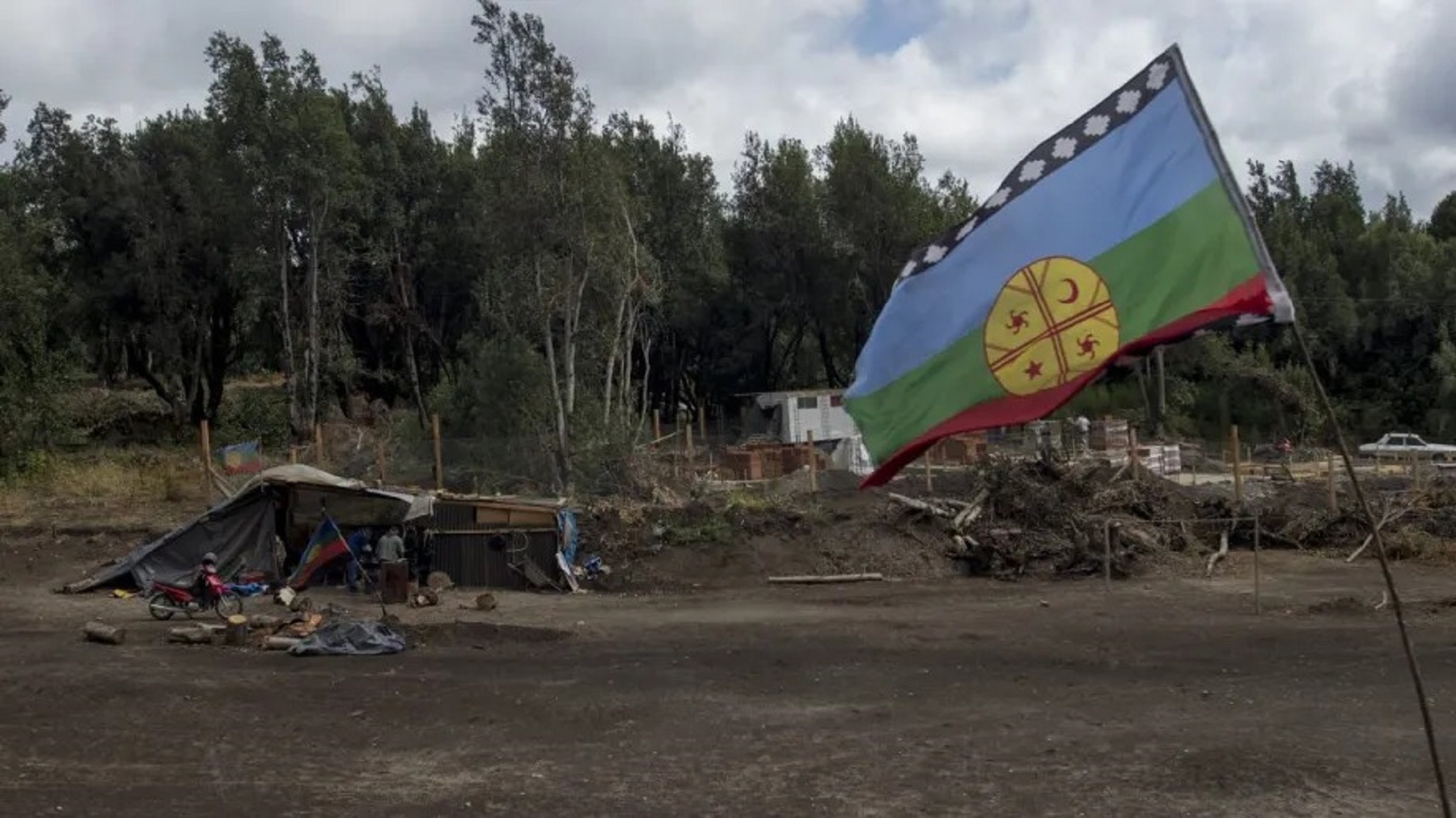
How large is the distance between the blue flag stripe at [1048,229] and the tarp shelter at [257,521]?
16.7 metres

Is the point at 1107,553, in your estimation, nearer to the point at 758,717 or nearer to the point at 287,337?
the point at 758,717

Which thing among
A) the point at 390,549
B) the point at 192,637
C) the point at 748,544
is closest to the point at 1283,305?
the point at 192,637

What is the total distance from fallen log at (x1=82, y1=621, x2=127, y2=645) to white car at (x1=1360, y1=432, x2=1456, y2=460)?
41867 mm

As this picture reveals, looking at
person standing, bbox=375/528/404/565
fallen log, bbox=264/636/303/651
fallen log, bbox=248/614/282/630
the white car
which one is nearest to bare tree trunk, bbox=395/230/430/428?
person standing, bbox=375/528/404/565

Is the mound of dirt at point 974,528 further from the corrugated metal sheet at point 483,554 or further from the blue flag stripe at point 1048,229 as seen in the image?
the blue flag stripe at point 1048,229

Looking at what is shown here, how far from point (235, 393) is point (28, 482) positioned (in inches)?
1248

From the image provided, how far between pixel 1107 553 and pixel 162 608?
16.4 meters

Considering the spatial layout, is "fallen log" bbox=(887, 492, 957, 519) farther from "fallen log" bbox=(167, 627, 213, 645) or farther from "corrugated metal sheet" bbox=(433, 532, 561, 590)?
"fallen log" bbox=(167, 627, 213, 645)

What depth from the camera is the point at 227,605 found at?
20.2 meters

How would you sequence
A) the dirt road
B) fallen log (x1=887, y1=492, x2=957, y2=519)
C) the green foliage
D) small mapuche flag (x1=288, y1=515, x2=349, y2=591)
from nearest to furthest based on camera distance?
1. the dirt road
2. small mapuche flag (x1=288, y1=515, x2=349, y2=591)
3. fallen log (x1=887, y1=492, x2=957, y2=519)
4. the green foliage

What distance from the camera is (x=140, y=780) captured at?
9.85 m

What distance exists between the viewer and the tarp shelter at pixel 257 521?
74.6 feet

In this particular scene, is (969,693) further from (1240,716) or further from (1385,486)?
(1385,486)

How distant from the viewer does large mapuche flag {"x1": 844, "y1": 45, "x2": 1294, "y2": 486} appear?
5.86 metres
